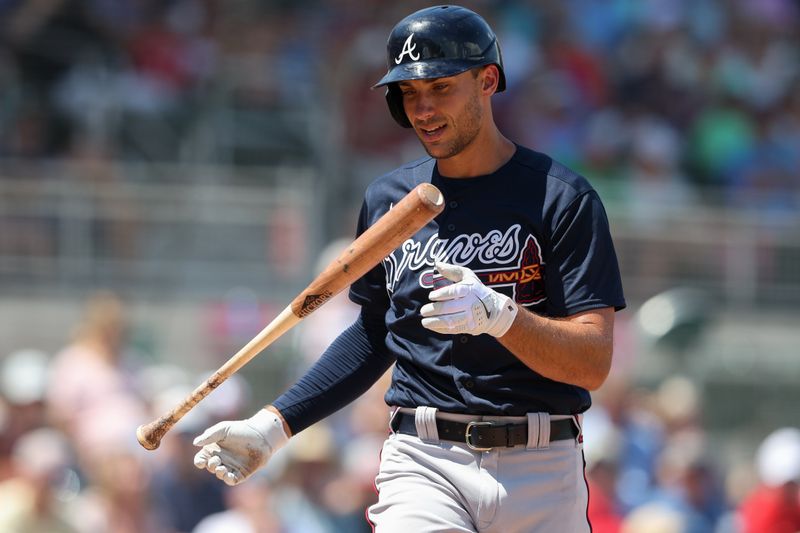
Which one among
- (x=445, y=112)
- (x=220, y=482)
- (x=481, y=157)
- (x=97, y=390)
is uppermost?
(x=445, y=112)

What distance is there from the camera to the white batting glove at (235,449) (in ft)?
12.2

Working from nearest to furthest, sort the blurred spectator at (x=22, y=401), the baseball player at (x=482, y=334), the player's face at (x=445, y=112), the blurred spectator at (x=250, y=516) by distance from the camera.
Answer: the baseball player at (x=482, y=334)
the player's face at (x=445, y=112)
the blurred spectator at (x=250, y=516)
the blurred spectator at (x=22, y=401)

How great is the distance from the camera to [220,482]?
734cm

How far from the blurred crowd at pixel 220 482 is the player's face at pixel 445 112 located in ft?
9.95

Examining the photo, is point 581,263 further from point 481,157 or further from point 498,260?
point 481,157

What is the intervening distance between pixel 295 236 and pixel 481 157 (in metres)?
5.74

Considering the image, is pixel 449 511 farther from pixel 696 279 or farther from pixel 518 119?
pixel 518 119

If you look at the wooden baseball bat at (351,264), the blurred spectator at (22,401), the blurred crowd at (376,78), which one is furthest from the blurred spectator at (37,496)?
the blurred crowd at (376,78)

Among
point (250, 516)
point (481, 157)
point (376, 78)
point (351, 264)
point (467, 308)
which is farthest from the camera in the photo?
point (376, 78)

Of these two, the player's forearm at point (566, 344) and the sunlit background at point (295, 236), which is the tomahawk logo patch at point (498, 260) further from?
the sunlit background at point (295, 236)

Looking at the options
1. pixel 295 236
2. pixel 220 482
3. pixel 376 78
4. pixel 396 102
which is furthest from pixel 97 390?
pixel 376 78

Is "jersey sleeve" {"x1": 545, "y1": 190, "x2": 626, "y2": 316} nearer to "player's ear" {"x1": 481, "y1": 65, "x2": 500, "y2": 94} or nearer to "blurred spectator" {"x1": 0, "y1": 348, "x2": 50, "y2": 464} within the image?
"player's ear" {"x1": 481, "y1": 65, "x2": 500, "y2": 94}

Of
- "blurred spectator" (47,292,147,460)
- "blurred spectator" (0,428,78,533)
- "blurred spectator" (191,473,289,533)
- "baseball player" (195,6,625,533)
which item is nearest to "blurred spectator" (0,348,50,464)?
"blurred spectator" (47,292,147,460)

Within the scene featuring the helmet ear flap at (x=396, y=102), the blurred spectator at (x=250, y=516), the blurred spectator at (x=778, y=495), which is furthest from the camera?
the blurred spectator at (x=778, y=495)
